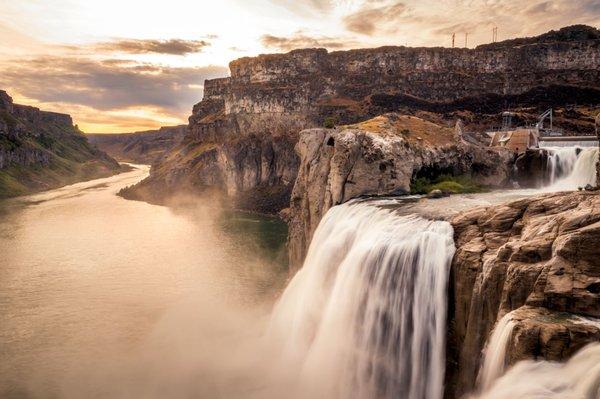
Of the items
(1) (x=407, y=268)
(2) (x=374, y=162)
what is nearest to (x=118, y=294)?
(2) (x=374, y=162)

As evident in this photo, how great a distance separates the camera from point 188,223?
354ft

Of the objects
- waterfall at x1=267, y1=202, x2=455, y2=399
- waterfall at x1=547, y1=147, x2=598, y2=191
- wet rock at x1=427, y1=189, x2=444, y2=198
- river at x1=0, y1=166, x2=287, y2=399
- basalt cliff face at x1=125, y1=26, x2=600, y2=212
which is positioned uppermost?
basalt cliff face at x1=125, y1=26, x2=600, y2=212

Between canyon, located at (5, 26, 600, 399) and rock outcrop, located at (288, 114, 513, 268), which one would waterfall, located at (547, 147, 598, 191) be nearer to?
canyon, located at (5, 26, 600, 399)

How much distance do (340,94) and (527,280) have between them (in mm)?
152493

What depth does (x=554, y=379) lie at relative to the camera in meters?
12.1

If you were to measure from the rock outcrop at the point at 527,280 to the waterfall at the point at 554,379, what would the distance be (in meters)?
0.29

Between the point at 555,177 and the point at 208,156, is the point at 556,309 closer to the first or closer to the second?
the point at 555,177

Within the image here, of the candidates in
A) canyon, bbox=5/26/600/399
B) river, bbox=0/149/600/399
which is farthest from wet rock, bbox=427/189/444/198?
river, bbox=0/149/600/399

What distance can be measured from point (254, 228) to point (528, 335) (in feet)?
297

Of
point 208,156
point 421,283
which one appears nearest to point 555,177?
point 421,283

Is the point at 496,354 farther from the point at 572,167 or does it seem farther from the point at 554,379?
the point at 572,167

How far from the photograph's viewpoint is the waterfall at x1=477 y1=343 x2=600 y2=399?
11078mm

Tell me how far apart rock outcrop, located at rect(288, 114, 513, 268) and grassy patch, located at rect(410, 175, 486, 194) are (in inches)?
31.5

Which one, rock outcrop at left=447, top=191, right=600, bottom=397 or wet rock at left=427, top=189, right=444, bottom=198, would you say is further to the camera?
wet rock at left=427, top=189, right=444, bottom=198
